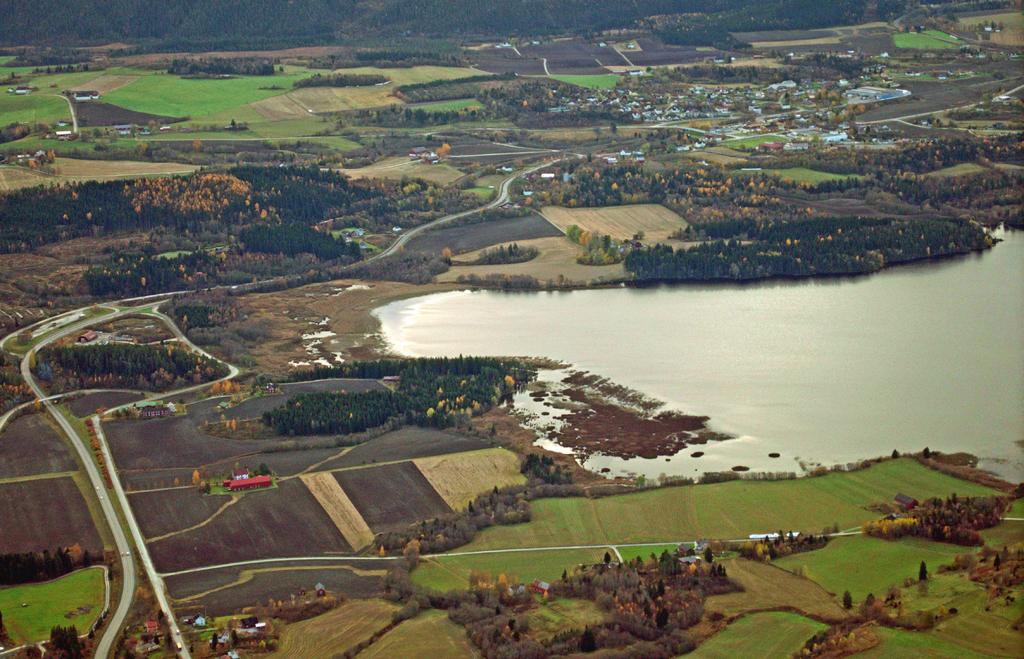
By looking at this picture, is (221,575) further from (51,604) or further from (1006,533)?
(1006,533)

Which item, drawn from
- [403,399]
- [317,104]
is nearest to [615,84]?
[317,104]

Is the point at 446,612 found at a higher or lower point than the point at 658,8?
lower

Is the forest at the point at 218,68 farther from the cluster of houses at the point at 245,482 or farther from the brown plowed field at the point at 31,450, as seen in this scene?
the cluster of houses at the point at 245,482

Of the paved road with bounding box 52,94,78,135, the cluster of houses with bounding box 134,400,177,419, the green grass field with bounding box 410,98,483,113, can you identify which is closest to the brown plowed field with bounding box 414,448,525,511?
the cluster of houses with bounding box 134,400,177,419

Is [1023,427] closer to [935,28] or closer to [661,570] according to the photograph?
[661,570]

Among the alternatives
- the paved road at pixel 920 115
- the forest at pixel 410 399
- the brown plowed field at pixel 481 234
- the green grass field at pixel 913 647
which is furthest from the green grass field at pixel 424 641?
the paved road at pixel 920 115

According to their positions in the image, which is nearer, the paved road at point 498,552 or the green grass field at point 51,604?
the green grass field at point 51,604

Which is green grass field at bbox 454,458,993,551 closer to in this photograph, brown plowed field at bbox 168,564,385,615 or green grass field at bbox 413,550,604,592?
green grass field at bbox 413,550,604,592

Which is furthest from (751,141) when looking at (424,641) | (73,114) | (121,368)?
(424,641)
